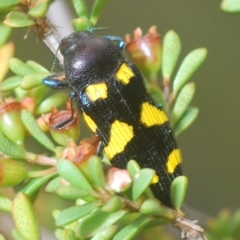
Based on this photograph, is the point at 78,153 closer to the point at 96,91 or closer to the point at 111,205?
the point at 111,205

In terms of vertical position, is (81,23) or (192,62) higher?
(81,23)

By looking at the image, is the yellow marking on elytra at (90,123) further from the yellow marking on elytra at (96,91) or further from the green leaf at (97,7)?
the green leaf at (97,7)

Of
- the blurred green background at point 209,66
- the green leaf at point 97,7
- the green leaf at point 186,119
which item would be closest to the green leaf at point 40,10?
the green leaf at point 97,7

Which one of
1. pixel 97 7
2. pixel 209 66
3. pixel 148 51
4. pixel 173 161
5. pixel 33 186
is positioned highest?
pixel 97 7

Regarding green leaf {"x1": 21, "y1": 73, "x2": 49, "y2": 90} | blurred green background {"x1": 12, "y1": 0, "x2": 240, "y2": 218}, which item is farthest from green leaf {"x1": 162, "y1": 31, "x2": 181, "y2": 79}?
blurred green background {"x1": 12, "y1": 0, "x2": 240, "y2": 218}

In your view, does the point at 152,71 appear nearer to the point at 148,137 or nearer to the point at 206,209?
the point at 148,137

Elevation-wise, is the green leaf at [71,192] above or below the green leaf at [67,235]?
above

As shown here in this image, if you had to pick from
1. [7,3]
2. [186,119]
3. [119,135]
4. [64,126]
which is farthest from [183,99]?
[7,3]
